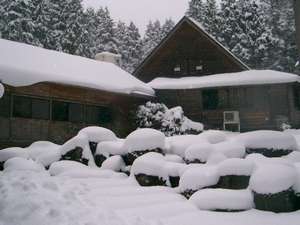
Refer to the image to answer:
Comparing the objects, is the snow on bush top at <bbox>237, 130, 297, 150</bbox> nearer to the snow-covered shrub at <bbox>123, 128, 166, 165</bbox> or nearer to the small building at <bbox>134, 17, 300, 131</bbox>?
the snow-covered shrub at <bbox>123, 128, 166, 165</bbox>

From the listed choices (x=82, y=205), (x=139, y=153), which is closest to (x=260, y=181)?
(x=82, y=205)

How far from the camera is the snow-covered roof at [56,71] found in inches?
656

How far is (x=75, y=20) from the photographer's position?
129 ft

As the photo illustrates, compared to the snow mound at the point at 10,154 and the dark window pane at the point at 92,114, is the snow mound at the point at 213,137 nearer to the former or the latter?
the snow mound at the point at 10,154

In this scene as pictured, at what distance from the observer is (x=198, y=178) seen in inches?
334

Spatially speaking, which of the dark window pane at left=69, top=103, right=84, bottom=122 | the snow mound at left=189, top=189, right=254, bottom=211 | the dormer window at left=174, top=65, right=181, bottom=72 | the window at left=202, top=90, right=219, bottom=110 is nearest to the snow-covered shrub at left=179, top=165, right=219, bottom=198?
the snow mound at left=189, top=189, right=254, bottom=211

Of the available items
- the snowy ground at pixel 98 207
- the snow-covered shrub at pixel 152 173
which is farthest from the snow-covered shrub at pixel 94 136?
the snowy ground at pixel 98 207

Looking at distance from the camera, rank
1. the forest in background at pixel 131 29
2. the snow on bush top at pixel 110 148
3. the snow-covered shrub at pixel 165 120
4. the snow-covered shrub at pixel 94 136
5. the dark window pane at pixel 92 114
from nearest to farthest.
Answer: the snow on bush top at pixel 110 148, the snow-covered shrub at pixel 94 136, the dark window pane at pixel 92 114, the snow-covered shrub at pixel 165 120, the forest in background at pixel 131 29

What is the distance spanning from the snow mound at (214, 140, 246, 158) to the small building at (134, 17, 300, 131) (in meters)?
13.5

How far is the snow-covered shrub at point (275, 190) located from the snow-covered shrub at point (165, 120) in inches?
553

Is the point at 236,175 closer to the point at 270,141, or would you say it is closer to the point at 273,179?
the point at 273,179

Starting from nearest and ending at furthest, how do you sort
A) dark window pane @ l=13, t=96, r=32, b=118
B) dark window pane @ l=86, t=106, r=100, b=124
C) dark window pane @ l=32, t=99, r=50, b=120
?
1. dark window pane @ l=13, t=96, r=32, b=118
2. dark window pane @ l=32, t=99, r=50, b=120
3. dark window pane @ l=86, t=106, r=100, b=124

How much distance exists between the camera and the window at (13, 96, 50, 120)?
57.0 feet

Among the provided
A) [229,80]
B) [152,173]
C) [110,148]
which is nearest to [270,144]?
[152,173]
